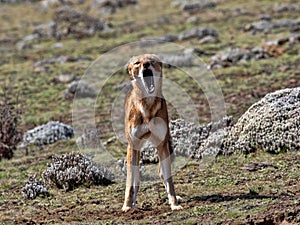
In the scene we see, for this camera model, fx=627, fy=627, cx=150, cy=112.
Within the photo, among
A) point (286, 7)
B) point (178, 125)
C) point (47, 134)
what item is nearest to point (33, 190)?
point (178, 125)

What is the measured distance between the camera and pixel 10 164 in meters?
13.8

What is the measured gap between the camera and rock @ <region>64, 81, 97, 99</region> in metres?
21.7

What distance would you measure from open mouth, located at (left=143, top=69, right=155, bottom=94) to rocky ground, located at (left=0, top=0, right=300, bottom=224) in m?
1.63

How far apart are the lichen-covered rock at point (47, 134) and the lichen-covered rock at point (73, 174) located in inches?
192

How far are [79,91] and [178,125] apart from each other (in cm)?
931

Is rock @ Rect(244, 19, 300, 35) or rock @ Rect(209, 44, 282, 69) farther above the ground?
rock @ Rect(244, 19, 300, 35)

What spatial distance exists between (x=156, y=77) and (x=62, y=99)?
1430cm

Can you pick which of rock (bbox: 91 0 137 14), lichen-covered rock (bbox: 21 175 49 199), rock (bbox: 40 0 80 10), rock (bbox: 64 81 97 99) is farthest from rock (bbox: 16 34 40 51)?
lichen-covered rock (bbox: 21 175 49 199)

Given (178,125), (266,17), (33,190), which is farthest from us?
(266,17)

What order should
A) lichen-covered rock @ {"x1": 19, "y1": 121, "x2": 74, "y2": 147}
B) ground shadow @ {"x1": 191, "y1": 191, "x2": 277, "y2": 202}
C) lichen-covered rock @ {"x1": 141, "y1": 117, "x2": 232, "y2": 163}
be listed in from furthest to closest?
lichen-covered rock @ {"x1": 19, "y1": 121, "x2": 74, "y2": 147}, lichen-covered rock @ {"x1": 141, "y1": 117, "x2": 232, "y2": 163}, ground shadow @ {"x1": 191, "y1": 191, "x2": 277, "y2": 202}

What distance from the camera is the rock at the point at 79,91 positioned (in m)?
21.7

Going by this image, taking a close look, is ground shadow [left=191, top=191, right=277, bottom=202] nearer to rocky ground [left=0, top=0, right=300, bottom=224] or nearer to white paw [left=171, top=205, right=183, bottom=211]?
rocky ground [left=0, top=0, right=300, bottom=224]

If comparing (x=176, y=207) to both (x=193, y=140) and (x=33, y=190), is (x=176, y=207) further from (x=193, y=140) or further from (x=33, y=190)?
(x=193, y=140)

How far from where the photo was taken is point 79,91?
21.8 metres
